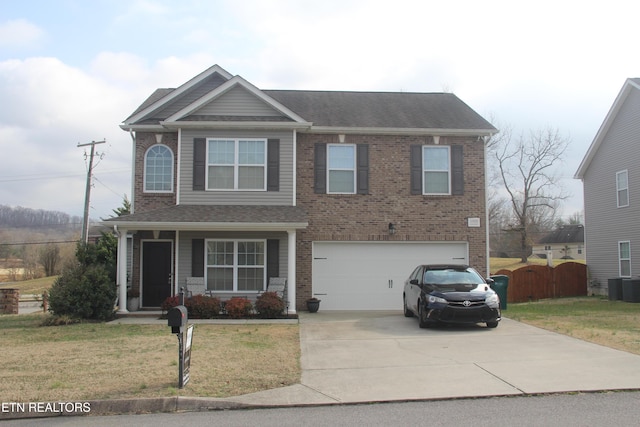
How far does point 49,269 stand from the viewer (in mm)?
53125

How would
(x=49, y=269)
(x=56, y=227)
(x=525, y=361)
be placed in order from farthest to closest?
(x=56, y=227) → (x=49, y=269) → (x=525, y=361)

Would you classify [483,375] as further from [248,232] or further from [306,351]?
[248,232]

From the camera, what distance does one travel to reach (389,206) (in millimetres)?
18297

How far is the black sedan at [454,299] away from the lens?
42.2 ft

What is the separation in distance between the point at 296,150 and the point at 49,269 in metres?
43.1

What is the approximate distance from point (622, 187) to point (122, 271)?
1945 cm

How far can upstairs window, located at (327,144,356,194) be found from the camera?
18344mm

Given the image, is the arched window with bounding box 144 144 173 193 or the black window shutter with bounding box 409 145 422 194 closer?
the arched window with bounding box 144 144 173 193

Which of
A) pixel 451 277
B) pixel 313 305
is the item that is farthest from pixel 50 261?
pixel 451 277

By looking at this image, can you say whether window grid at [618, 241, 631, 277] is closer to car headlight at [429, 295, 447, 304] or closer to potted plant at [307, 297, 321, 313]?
potted plant at [307, 297, 321, 313]

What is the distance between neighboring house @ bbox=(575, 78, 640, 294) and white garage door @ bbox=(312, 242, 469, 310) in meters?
8.93

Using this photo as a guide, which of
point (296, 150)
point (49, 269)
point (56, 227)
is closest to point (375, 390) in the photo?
point (296, 150)

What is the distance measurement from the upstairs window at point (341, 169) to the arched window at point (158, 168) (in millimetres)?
5035

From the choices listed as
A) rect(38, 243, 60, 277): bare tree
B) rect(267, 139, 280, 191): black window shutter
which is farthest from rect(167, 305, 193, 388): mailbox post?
rect(38, 243, 60, 277): bare tree
